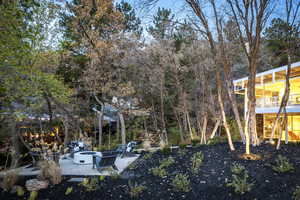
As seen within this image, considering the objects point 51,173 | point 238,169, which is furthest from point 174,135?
point 51,173

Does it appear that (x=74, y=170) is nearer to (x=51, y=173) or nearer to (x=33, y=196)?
(x=51, y=173)

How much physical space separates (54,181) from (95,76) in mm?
6198

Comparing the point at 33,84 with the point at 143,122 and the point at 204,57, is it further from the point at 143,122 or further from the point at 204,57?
the point at 143,122

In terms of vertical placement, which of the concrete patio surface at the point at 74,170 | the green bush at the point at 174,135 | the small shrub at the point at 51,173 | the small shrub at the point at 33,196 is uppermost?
the small shrub at the point at 51,173

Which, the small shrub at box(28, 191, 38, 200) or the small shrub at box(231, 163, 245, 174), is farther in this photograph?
the small shrub at box(231, 163, 245, 174)

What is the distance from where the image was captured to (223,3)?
5312mm

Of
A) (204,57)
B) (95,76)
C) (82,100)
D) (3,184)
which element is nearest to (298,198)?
(3,184)

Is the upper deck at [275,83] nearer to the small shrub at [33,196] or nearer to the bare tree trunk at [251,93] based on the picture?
the bare tree trunk at [251,93]

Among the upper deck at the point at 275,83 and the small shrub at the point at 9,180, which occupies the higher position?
the upper deck at the point at 275,83

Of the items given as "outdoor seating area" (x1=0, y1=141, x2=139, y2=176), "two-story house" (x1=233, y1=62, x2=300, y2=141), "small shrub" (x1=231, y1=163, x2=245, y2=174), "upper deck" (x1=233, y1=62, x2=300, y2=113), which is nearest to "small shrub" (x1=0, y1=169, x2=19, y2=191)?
"outdoor seating area" (x1=0, y1=141, x2=139, y2=176)

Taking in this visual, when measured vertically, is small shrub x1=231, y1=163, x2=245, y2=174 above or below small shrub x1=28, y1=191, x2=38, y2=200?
above

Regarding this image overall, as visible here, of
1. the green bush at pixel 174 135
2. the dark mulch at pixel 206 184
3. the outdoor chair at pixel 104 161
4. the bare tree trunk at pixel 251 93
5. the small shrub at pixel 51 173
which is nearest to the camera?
the dark mulch at pixel 206 184

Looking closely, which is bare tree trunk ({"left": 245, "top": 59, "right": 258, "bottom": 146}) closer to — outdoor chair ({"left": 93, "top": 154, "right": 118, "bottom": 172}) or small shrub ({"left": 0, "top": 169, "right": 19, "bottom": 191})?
outdoor chair ({"left": 93, "top": 154, "right": 118, "bottom": 172})

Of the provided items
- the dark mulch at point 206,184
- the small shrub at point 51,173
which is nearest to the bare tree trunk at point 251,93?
the dark mulch at point 206,184
